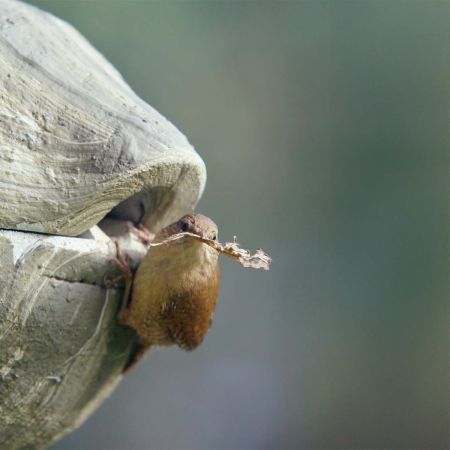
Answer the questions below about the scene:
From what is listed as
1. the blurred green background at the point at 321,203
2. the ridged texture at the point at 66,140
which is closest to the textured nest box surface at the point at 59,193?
the ridged texture at the point at 66,140

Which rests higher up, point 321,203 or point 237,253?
point 237,253

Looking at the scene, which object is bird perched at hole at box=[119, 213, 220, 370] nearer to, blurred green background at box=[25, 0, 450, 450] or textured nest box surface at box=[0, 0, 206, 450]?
textured nest box surface at box=[0, 0, 206, 450]

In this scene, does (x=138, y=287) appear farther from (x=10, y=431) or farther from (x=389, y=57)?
(x=389, y=57)

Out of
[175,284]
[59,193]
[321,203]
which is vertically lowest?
[321,203]

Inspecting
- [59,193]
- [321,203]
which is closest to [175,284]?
[59,193]

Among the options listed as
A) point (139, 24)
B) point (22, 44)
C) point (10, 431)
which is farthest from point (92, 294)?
point (139, 24)

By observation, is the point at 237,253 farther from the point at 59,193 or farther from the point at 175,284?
the point at 59,193

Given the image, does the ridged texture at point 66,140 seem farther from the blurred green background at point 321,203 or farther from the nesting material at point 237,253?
the blurred green background at point 321,203
